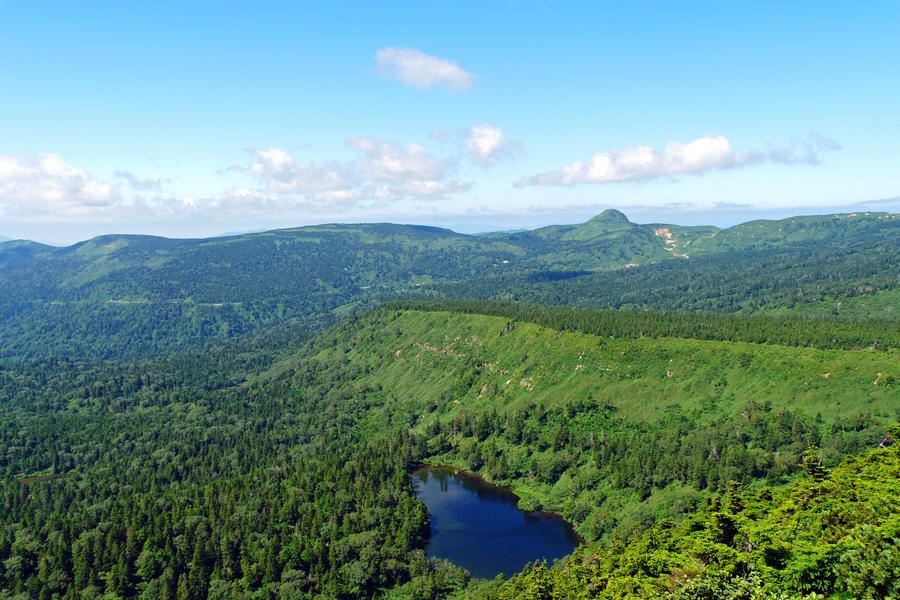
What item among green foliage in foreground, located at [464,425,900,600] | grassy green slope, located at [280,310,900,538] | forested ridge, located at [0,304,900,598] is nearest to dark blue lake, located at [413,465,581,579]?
forested ridge, located at [0,304,900,598]

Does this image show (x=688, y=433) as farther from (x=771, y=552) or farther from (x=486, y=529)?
(x=771, y=552)

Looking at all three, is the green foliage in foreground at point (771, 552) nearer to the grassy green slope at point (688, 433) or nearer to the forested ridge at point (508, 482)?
the forested ridge at point (508, 482)

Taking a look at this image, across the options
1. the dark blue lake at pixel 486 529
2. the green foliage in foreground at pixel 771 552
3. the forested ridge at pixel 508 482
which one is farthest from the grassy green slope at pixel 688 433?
the green foliage in foreground at pixel 771 552

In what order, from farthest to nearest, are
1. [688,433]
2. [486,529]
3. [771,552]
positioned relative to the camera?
[688,433] → [486,529] → [771,552]

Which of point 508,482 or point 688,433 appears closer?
point 688,433

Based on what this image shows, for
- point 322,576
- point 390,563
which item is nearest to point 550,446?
point 390,563

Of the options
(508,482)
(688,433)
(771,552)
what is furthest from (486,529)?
(771,552)

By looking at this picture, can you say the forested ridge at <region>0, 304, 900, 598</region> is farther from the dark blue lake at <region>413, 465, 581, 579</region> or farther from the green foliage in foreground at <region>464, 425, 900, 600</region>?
the dark blue lake at <region>413, 465, 581, 579</region>
